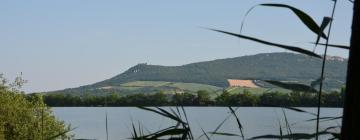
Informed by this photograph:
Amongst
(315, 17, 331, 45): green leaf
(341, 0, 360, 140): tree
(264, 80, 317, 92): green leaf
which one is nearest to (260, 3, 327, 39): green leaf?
(315, 17, 331, 45): green leaf

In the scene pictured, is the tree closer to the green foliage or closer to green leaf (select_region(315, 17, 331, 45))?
green leaf (select_region(315, 17, 331, 45))

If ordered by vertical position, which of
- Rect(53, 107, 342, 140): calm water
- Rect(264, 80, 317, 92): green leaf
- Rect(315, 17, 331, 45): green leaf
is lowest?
Rect(53, 107, 342, 140): calm water

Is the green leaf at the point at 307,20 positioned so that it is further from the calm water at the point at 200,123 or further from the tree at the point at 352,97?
the tree at the point at 352,97

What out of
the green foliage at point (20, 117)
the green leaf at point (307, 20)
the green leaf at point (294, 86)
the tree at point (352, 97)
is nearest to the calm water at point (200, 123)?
the green leaf at point (294, 86)

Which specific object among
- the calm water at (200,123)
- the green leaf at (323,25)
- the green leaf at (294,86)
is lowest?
the calm water at (200,123)

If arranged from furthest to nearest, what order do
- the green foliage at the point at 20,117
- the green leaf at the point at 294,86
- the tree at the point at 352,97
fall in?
the green foliage at the point at 20,117
the green leaf at the point at 294,86
the tree at the point at 352,97

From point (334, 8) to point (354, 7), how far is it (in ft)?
2.16

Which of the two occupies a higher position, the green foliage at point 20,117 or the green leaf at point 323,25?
the green leaf at point 323,25

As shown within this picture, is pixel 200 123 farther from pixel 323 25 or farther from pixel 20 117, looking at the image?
pixel 20 117

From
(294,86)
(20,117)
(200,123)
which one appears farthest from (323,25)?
(20,117)

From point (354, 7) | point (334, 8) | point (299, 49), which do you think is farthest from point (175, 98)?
point (354, 7)

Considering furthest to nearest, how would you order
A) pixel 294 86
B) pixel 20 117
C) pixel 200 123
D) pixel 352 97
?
1. pixel 20 117
2. pixel 200 123
3. pixel 294 86
4. pixel 352 97

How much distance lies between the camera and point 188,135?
339 centimetres

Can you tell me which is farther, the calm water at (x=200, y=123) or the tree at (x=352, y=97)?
the calm water at (x=200, y=123)
